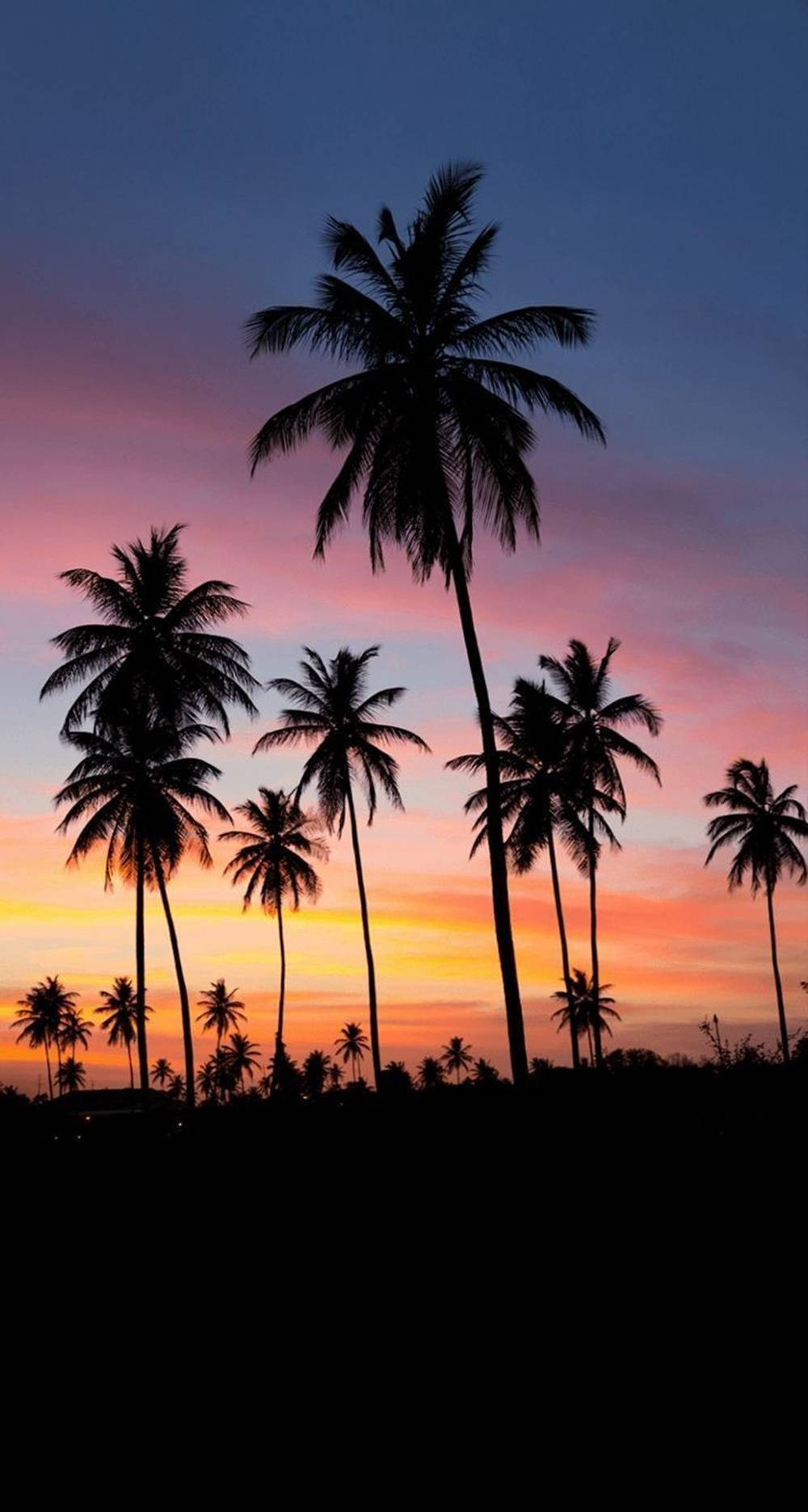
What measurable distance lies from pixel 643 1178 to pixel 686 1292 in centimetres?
500

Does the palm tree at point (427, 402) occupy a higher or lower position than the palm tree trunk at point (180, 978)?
higher

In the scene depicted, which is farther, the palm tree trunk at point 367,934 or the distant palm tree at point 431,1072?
the distant palm tree at point 431,1072

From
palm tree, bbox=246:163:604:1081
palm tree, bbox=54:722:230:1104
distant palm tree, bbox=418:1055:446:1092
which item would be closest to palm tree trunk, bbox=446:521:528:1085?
palm tree, bbox=246:163:604:1081

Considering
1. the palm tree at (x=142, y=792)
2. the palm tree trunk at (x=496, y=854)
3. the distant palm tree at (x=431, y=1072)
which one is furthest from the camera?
the distant palm tree at (x=431, y=1072)

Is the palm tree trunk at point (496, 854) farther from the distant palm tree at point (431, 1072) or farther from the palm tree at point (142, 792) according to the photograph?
the distant palm tree at point (431, 1072)

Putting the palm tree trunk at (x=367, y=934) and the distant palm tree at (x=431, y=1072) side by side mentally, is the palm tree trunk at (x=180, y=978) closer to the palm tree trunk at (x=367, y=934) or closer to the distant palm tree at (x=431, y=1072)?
the palm tree trunk at (x=367, y=934)

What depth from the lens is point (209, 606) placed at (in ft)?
127

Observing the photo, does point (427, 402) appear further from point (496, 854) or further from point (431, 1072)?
point (431, 1072)

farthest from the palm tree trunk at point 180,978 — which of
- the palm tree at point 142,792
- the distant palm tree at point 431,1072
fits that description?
the distant palm tree at point 431,1072

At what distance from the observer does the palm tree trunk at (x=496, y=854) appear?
21500 millimetres

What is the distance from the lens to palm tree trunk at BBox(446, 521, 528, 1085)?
2150cm

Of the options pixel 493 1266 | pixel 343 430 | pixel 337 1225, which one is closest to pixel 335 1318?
pixel 493 1266

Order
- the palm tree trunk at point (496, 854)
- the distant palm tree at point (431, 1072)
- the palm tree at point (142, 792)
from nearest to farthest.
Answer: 1. the palm tree trunk at point (496, 854)
2. the palm tree at point (142, 792)
3. the distant palm tree at point (431, 1072)

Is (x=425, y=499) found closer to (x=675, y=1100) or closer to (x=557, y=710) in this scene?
(x=675, y=1100)
